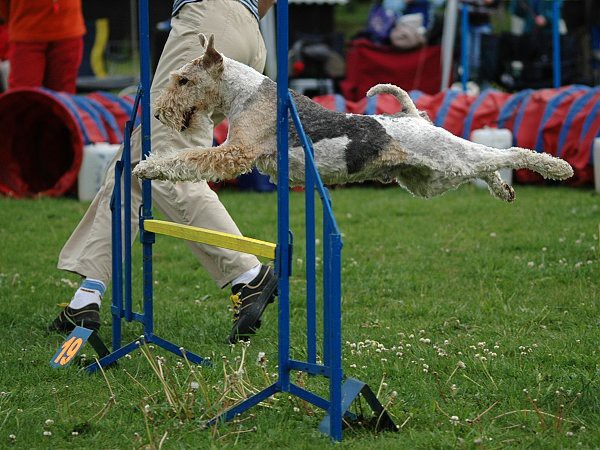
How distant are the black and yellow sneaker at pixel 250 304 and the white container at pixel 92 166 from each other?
385 cm

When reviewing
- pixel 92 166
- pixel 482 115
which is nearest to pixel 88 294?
pixel 92 166

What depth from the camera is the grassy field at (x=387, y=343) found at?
10.2 feet

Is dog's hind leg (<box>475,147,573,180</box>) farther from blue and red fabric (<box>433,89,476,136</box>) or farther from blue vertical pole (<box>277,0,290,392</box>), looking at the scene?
blue and red fabric (<box>433,89,476,136</box>)

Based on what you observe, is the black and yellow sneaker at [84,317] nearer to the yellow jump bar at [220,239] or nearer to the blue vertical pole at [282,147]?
the yellow jump bar at [220,239]

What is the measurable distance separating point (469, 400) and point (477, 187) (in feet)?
16.7

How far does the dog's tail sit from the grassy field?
99 cm

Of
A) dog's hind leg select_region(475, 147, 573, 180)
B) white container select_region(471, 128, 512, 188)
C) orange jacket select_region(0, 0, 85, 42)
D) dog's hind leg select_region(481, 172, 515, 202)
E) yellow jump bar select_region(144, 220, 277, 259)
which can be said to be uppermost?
orange jacket select_region(0, 0, 85, 42)

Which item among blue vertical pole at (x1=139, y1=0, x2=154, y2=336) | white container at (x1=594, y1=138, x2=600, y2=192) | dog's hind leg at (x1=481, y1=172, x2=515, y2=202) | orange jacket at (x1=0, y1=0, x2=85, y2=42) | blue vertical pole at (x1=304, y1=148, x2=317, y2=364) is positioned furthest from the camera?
orange jacket at (x1=0, y1=0, x2=85, y2=42)

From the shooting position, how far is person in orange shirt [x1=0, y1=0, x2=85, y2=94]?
312 inches

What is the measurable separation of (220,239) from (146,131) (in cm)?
79

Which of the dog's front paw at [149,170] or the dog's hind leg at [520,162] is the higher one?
the dog's hind leg at [520,162]

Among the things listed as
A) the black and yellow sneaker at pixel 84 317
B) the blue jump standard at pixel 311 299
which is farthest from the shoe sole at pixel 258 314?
the blue jump standard at pixel 311 299

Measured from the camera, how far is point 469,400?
339 centimetres

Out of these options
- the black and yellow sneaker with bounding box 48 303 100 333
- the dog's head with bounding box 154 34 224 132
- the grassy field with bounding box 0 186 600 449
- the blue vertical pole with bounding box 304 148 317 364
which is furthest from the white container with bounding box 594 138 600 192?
the blue vertical pole with bounding box 304 148 317 364
